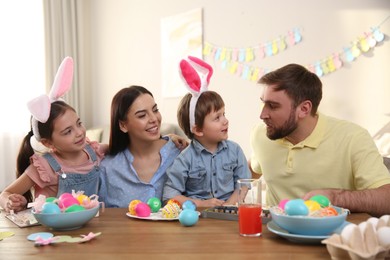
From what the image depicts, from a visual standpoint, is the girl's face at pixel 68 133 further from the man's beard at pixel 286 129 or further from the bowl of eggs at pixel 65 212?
the man's beard at pixel 286 129

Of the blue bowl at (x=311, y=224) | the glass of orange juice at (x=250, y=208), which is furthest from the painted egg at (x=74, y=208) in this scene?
the blue bowl at (x=311, y=224)

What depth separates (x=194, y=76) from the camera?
6.53 feet

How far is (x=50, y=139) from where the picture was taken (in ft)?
6.85

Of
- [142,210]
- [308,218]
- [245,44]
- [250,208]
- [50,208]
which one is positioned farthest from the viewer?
[245,44]

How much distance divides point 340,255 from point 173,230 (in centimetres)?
53

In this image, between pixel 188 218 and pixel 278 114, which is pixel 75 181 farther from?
pixel 278 114

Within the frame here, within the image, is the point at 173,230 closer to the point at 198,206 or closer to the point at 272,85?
the point at 198,206

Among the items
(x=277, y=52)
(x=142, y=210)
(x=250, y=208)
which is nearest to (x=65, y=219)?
(x=142, y=210)

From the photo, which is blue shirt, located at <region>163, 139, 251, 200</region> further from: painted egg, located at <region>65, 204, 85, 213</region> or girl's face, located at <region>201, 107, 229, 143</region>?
painted egg, located at <region>65, 204, 85, 213</region>

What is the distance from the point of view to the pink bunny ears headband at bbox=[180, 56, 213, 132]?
6.39 ft

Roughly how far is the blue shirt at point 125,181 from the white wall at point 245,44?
1.86 meters

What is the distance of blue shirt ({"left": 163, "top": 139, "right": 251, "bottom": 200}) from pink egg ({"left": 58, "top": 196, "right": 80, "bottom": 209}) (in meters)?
0.56

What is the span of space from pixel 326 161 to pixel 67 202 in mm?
1047

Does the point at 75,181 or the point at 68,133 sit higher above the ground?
the point at 68,133
